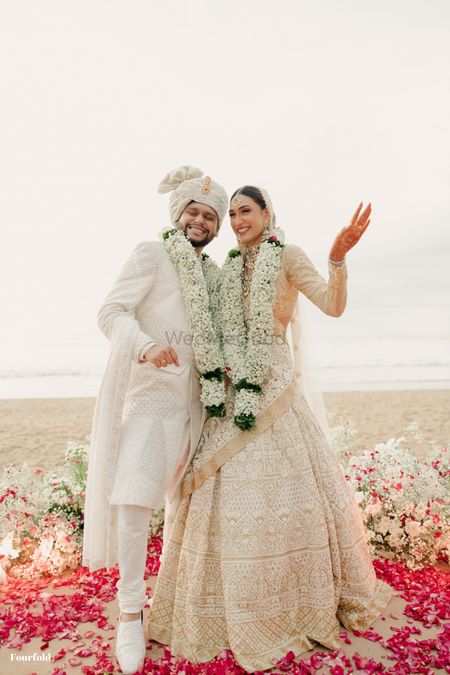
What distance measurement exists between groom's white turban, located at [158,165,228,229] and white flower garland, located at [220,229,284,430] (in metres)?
0.42

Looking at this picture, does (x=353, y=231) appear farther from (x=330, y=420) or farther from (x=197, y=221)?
(x=330, y=420)

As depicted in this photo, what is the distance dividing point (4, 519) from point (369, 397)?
15776 millimetres

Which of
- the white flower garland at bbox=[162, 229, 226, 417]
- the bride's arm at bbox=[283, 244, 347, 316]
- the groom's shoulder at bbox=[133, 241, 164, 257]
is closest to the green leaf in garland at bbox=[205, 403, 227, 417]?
the white flower garland at bbox=[162, 229, 226, 417]

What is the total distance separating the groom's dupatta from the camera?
3201 millimetres

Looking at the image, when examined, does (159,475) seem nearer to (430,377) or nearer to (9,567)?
(9,567)

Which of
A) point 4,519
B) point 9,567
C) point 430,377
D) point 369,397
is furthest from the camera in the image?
point 430,377

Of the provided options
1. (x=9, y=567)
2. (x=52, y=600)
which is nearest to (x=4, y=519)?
(x=9, y=567)

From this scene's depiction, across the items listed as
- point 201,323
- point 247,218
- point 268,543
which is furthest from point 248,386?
point 247,218

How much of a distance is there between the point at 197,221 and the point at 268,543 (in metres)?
2.14

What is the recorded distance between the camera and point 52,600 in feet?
12.9

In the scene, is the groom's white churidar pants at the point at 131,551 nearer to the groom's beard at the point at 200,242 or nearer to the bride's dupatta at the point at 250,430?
the bride's dupatta at the point at 250,430

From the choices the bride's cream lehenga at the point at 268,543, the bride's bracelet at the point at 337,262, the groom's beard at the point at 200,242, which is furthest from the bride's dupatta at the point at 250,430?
the groom's beard at the point at 200,242

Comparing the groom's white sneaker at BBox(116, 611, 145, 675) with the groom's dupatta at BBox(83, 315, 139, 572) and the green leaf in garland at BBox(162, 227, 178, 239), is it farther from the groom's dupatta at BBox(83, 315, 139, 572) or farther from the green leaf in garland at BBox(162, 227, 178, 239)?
the green leaf in garland at BBox(162, 227, 178, 239)

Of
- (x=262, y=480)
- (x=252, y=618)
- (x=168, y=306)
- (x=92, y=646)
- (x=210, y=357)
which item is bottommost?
(x=92, y=646)
